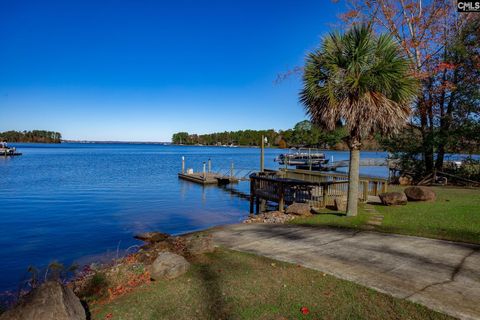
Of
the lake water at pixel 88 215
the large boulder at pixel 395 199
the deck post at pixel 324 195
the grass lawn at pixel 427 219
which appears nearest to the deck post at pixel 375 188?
the grass lawn at pixel 427 219

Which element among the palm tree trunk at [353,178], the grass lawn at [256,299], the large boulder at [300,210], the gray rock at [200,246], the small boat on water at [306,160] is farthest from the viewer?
the small boat on water at [306,160]

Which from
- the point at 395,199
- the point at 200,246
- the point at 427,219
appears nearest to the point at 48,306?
the point at 200,246

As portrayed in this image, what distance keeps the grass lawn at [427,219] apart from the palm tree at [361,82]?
11.6 ft

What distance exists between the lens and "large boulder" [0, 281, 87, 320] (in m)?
4.62

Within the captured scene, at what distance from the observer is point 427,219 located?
12.4 metres

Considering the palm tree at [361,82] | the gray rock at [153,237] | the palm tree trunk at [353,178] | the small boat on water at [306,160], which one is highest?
the palm tree at [361,82]

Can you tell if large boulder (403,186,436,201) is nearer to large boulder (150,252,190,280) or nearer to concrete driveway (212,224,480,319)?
concrete driveway (212,224,480,319)

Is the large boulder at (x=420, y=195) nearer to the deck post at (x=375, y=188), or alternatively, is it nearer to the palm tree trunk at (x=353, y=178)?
the deck post at (x=375, y=188)

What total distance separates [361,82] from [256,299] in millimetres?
9260

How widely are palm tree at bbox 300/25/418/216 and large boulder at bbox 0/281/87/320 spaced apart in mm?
10378

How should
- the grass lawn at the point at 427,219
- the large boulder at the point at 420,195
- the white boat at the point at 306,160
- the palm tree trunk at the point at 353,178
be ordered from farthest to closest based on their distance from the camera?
1. the white boat at the point at 306,160
2. the large boulder at the point at 420,195
3. the palm tree trunk at the point at 353,178
4. the grass lawn at the point at 427,219

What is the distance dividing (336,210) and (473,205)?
21.1 feet

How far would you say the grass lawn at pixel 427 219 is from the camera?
10492mm

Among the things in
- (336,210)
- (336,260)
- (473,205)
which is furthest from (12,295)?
(473,205)
